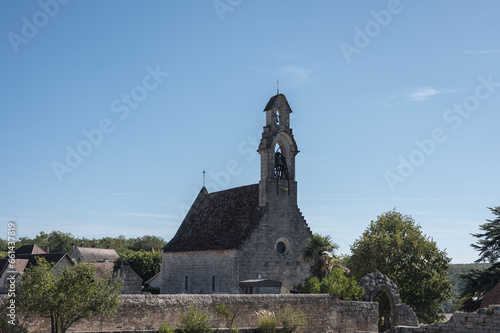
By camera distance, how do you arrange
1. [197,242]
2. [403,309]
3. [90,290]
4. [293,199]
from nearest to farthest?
[90,290], [403,309], [293,199], [197,242]

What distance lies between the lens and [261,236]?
34.8 m

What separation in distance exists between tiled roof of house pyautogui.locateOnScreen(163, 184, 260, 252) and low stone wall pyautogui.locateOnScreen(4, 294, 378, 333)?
11.3m

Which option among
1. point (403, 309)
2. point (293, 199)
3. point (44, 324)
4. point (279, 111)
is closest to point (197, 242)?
point (293, 199)

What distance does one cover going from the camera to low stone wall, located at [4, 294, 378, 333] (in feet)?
60.1

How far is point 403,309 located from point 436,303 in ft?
43.4

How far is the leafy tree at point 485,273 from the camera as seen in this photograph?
32972 millimetres

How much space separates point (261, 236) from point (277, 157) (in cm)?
571

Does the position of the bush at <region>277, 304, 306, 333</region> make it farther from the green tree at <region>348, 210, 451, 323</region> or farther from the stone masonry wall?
the green tree at <region>348, 210, 451, 323</region>

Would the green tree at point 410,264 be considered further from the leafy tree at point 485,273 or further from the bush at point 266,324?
the bush at point 266,324

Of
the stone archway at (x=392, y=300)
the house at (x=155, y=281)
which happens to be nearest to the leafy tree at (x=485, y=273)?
the stone archway at (x=392, y=300)

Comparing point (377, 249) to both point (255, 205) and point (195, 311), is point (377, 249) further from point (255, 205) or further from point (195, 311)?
point (195, 311)

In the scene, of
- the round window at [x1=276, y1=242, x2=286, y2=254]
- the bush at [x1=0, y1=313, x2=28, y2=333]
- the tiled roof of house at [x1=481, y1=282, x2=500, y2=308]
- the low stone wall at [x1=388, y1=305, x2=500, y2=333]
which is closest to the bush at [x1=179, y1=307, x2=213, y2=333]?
the bush at [x1=0, y1=313, x2=28, y2=333]

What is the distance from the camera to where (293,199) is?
36.5 meters

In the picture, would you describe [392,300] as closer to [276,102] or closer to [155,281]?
[276,102]
